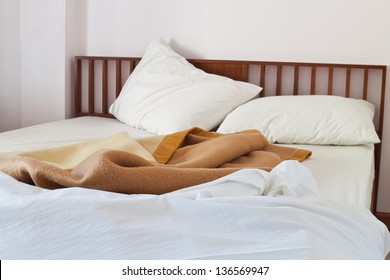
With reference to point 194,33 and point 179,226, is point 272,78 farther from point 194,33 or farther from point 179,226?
point 179,226

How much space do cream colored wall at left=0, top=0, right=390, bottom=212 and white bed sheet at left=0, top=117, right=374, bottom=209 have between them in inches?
15.3

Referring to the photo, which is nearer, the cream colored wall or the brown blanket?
the brown blanket

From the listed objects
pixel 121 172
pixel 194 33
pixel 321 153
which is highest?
pixel 194 33

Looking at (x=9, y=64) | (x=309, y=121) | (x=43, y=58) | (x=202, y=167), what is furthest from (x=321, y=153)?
(x=9, y=64)

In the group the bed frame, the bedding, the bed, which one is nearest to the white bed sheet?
the bed

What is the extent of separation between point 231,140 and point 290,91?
115cm

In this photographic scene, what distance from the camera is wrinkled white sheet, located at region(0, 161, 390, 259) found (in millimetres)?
1083

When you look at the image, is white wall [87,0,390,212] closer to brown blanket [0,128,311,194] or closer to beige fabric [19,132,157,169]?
beige fabric [19,132,157,169]

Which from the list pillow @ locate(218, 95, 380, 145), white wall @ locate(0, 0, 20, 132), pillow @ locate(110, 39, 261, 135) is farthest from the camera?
white wall @ locate(0, 0, 20, 132)

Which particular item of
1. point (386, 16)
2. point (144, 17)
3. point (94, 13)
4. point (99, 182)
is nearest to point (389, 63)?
point (386, 16)

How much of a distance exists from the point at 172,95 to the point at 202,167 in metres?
1.27

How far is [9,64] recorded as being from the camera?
3453 millimetres

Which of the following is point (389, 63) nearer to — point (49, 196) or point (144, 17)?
point (144, 17)

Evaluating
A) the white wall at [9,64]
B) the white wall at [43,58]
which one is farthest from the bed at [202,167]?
the white wall at [9,64]
